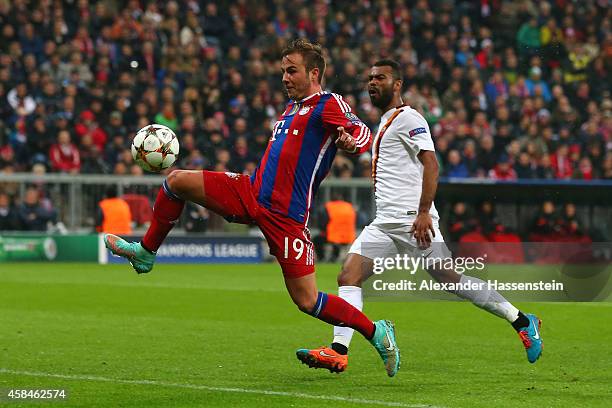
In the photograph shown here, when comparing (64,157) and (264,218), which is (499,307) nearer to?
(264,218)

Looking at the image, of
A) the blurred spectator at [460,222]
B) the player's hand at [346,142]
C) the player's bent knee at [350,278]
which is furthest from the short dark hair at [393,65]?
the blurred spectator at [460,222]

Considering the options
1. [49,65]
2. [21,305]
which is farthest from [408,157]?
[49,65]

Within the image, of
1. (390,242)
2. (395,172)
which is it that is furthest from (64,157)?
(390,242)

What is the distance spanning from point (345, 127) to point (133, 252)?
4.98 feet

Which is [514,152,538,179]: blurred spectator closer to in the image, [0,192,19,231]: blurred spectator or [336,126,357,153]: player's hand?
[0,192,19,231]: blurred spectator

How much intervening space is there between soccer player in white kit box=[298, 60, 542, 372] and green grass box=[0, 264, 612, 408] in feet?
1.49

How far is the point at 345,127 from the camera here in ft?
24.1

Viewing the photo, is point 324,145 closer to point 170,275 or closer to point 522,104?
point 170,275

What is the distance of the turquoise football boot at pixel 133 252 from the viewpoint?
298 inches

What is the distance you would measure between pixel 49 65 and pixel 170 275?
20.3 ft

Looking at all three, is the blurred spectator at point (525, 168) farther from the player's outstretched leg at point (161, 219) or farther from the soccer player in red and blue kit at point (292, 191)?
the player's outstretched leg at point (161, 219)

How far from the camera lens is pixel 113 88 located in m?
22.8

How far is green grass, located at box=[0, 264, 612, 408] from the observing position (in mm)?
7113

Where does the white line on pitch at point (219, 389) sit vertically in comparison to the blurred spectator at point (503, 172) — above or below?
above
